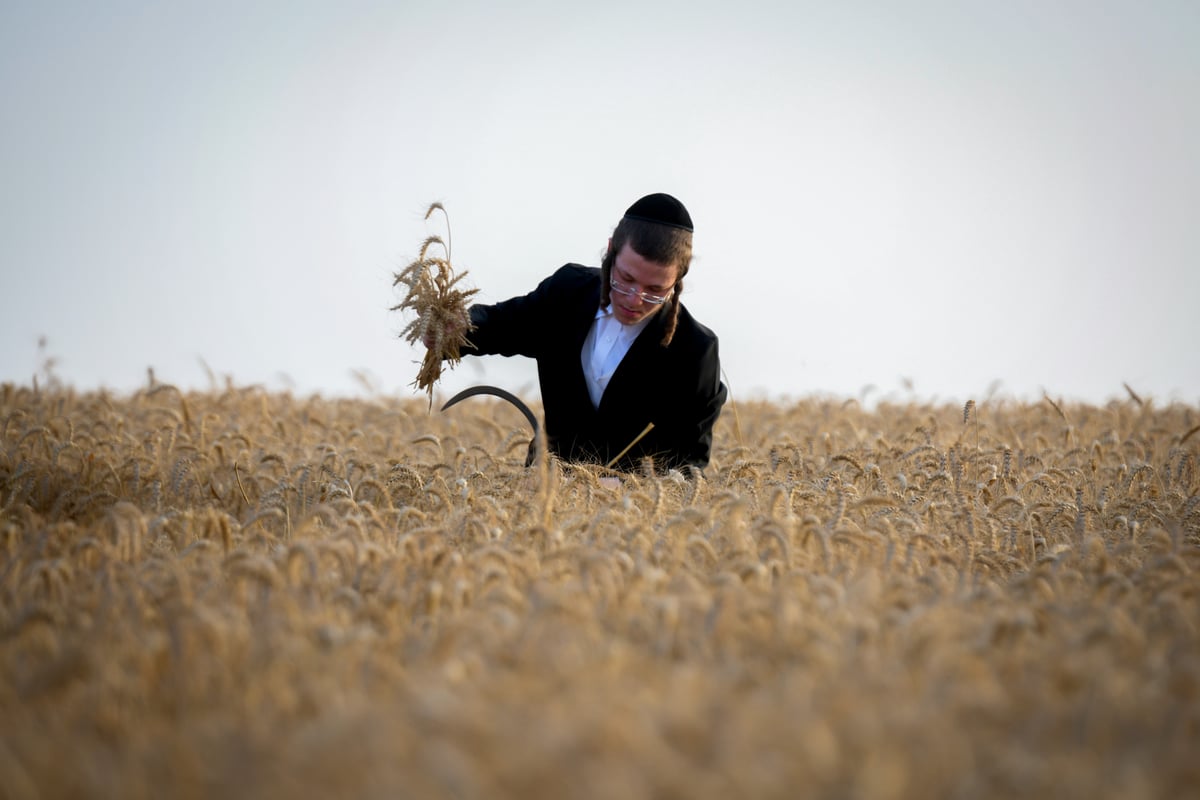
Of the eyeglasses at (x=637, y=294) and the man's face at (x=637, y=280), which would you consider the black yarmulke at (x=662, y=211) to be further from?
the eyeglasses at (x=637, y=294)

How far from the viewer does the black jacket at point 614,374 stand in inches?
224

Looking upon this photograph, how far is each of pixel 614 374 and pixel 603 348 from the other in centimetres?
26

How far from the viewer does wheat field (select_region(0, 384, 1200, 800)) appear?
75.2 inches

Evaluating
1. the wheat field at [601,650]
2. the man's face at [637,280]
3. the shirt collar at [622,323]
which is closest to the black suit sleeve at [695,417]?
the shirt collar at [622,323]

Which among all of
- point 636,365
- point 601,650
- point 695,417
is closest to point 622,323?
point 636,365

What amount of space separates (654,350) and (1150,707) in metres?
3.58

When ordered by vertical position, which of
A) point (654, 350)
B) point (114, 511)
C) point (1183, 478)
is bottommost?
point (1183, 478)

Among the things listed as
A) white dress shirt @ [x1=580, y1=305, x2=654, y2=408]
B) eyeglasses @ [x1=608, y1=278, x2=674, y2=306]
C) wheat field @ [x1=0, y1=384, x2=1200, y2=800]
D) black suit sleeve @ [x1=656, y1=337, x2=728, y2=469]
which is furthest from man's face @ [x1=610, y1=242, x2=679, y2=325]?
wheat field @ [x1=0, y1=384, x2=1200, y2=800]

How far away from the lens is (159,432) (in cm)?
671

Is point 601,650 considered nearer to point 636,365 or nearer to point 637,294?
point 637,294

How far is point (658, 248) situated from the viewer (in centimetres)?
509

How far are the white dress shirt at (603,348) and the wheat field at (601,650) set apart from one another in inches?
38.6

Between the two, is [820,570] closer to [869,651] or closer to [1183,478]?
[869,651]

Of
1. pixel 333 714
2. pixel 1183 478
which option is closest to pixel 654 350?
pixel 1183 478
